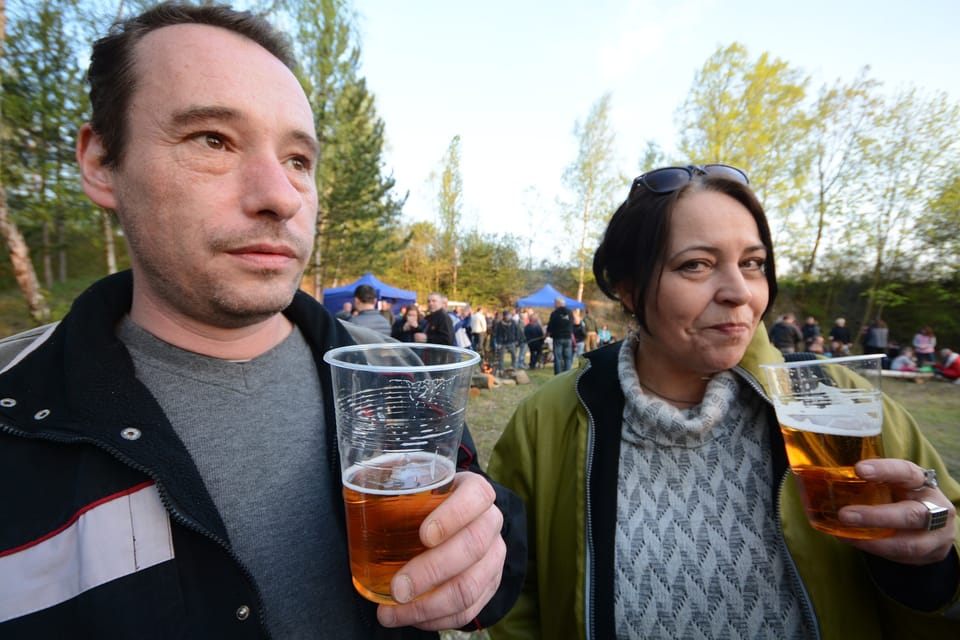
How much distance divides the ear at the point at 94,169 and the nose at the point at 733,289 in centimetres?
189

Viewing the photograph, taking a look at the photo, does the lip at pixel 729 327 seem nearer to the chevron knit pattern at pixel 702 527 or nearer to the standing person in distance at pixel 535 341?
the chevron knit pattern at pixel 702 527

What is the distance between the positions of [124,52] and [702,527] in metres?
2.25

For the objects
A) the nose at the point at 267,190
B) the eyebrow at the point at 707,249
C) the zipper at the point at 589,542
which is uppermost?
the nose at the point at 267,190

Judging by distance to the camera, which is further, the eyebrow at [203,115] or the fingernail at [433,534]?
the eyebrow at [203,115]

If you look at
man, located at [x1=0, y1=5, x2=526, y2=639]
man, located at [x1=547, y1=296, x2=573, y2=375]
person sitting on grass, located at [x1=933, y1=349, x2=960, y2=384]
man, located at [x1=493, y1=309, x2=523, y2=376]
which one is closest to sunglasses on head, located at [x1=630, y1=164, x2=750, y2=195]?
man, located at [x1=0, y1=5, x2=526, y2=639]

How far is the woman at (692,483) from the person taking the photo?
1217mm

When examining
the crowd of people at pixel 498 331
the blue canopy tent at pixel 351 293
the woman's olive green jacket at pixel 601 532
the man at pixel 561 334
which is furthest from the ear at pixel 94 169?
the blue canopy tent at pixel 351 293

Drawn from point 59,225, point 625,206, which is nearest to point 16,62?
point 59,225

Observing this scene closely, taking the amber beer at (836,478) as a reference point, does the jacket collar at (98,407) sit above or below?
above

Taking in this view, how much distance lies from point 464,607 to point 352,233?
64.5 feet

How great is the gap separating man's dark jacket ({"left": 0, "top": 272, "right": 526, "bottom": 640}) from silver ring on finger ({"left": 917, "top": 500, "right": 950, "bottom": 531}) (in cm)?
111

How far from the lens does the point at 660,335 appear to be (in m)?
1.52

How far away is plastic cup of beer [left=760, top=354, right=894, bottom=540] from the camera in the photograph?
1.04 metres

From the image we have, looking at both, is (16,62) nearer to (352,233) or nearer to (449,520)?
(449,520)
